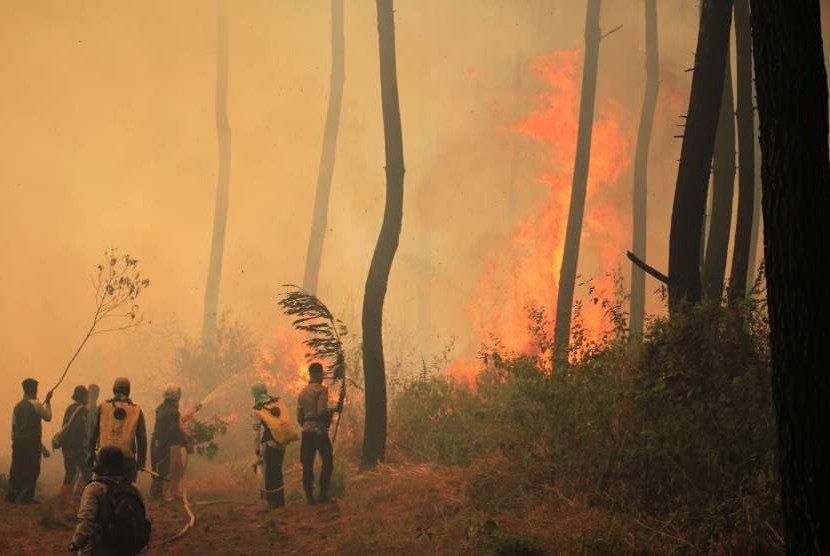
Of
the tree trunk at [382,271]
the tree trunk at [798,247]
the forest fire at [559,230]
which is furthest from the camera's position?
the forest fire at [559,230]

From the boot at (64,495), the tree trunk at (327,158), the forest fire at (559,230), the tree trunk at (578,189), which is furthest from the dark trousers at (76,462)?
the forest fire at (559,230)

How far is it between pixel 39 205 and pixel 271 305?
17474 mm

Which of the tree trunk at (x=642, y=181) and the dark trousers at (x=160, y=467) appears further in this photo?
the tree trunk at (x=642, y=181)

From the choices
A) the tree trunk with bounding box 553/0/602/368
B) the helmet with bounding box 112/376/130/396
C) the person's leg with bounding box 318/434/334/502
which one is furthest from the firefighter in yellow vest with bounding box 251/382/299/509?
the tree trunk with bounding box 553/0/602/368

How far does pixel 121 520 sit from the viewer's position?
6.34 m

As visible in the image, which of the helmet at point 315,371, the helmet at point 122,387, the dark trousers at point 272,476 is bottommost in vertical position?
the dark trousers at point 272,476

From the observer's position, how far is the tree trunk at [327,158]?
28823mm

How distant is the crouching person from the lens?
6.33 metres

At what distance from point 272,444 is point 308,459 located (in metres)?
0.67

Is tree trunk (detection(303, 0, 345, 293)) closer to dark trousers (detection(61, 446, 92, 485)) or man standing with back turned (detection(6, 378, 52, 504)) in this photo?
dark trousers (detection(61, 446, 92, 485))

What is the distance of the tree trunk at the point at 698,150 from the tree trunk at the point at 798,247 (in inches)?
208

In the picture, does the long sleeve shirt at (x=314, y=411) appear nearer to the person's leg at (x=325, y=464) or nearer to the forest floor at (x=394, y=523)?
the person's leg at (x=325, y=464)

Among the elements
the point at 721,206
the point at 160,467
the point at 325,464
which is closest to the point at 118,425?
the point at 325,464

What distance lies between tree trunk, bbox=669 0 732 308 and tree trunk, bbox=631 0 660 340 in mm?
13409
